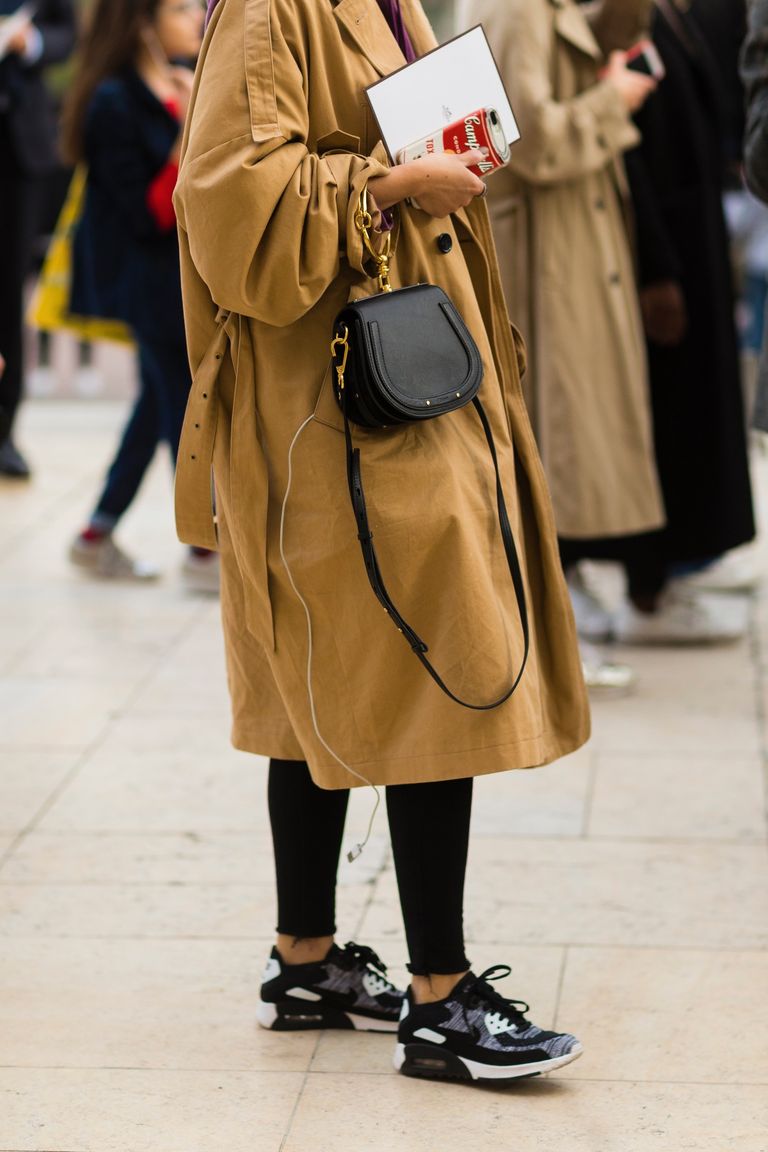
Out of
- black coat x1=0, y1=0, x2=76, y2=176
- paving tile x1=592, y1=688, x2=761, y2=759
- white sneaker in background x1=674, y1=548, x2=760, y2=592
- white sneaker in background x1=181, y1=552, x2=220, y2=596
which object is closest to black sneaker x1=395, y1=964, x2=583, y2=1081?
paving tile x1=592, y1=688, x2=761, y2=759

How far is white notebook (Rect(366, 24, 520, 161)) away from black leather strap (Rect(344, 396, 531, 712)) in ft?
1.32

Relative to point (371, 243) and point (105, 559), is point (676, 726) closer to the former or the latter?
point (371, 243)

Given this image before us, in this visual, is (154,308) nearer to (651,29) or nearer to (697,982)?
(651,29)

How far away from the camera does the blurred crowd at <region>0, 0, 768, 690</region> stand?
14.9 ft

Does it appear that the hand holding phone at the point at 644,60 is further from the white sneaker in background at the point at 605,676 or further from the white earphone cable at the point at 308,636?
the white earphone cable at the point at 308,636

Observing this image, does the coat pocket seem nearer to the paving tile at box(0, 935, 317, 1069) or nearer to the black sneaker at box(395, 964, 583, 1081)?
the black sneaker at box(395, 964, 583, 1081)

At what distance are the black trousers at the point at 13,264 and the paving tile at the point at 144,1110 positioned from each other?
16.2 ft

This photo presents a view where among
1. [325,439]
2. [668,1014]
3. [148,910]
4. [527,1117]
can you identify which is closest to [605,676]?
[148,910]

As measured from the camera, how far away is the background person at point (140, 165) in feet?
18.9

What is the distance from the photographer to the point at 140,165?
578cm

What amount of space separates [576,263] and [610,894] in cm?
184

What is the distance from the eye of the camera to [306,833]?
2840 mm

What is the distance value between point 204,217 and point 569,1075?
1.40 m

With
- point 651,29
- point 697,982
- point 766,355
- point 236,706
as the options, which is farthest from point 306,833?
point 651,29
